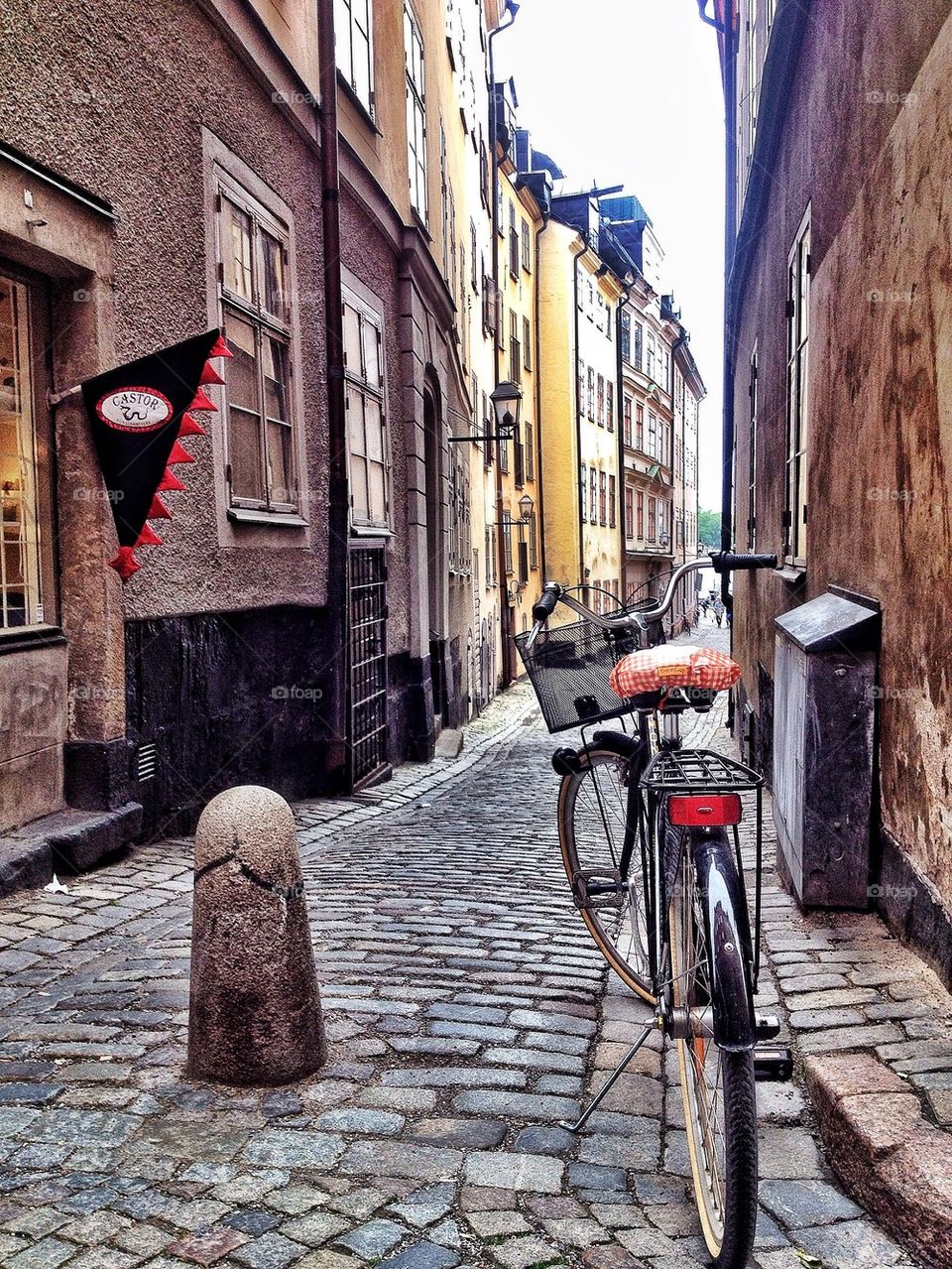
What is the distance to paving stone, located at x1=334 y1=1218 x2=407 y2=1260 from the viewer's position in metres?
2.41

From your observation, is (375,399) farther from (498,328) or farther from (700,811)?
(498,328)

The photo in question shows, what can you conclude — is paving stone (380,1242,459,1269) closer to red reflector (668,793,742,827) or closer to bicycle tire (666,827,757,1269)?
bicycle tire (666,827,757,1269)

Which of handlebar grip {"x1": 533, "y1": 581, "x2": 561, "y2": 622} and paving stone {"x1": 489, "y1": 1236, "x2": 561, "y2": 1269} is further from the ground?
handlebar grip {"x1": 533, "y1": 581, "x2": 561, "y2": 622}

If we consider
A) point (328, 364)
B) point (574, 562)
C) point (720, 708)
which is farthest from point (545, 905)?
point (574, 562)

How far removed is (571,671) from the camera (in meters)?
4.32

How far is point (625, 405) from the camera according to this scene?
4266 centimetres

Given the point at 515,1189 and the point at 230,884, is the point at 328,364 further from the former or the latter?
the point at 515,1189

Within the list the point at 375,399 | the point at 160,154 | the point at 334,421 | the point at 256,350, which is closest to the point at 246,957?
the point at 160,154

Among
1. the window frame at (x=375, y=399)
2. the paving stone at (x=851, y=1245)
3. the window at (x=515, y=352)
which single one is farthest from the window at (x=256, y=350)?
the window at (x=515, y=352)

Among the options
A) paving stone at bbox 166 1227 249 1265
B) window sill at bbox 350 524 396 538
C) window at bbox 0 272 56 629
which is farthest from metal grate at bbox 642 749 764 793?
window sill at bbox 350 524 396 538

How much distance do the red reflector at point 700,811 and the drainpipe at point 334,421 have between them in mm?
6982

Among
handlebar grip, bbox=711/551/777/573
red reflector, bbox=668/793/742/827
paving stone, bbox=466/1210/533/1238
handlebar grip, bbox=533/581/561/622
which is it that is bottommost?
paving stone, bbox=466/1210/533/1238

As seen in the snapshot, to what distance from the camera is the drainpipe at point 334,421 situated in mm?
9375

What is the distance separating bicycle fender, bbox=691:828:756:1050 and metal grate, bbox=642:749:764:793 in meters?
0.11
